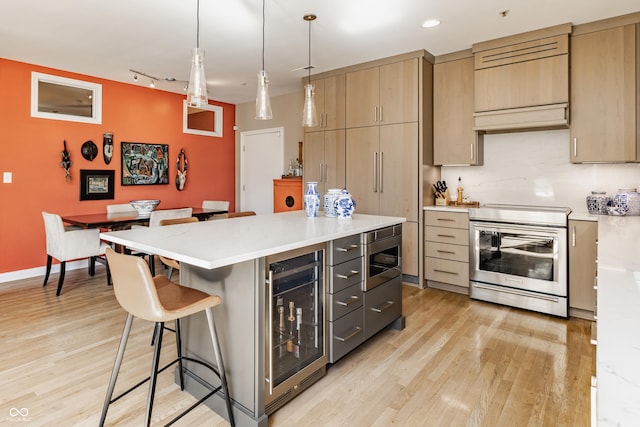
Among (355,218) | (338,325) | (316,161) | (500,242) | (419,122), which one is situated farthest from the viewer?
(316,161)

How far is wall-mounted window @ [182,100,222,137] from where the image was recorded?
250 inches

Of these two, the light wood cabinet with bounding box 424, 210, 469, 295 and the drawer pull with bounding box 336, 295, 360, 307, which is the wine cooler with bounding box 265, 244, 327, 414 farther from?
the light wood cabinet with bounding box 424, 210, 469, 295

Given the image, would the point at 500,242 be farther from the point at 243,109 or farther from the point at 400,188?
the point at 243,109

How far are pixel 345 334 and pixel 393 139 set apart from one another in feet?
8.37

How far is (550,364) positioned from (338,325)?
55.9 inches

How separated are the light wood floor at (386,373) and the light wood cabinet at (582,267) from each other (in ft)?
0.48

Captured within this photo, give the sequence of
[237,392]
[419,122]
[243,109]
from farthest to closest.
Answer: [243,109] < [419,122] < [237,392]

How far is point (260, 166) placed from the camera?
6.52m

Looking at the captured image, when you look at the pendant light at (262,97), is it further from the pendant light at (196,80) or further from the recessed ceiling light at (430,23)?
the recessed ceiling light at (430,23)

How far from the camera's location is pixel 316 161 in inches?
194

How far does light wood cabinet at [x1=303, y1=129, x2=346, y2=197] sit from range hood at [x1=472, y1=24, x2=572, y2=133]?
1620 mm

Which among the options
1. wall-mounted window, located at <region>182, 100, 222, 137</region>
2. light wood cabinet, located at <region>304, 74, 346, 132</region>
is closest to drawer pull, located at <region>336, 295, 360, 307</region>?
light wood cabinet, located at <region>304, 74, 346, 132</region>

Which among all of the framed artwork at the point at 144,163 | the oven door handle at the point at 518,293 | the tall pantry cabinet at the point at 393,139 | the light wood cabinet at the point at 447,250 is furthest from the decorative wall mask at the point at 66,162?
the oven door handle at the point at 518,293

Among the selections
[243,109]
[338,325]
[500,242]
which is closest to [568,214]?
[500,242]
